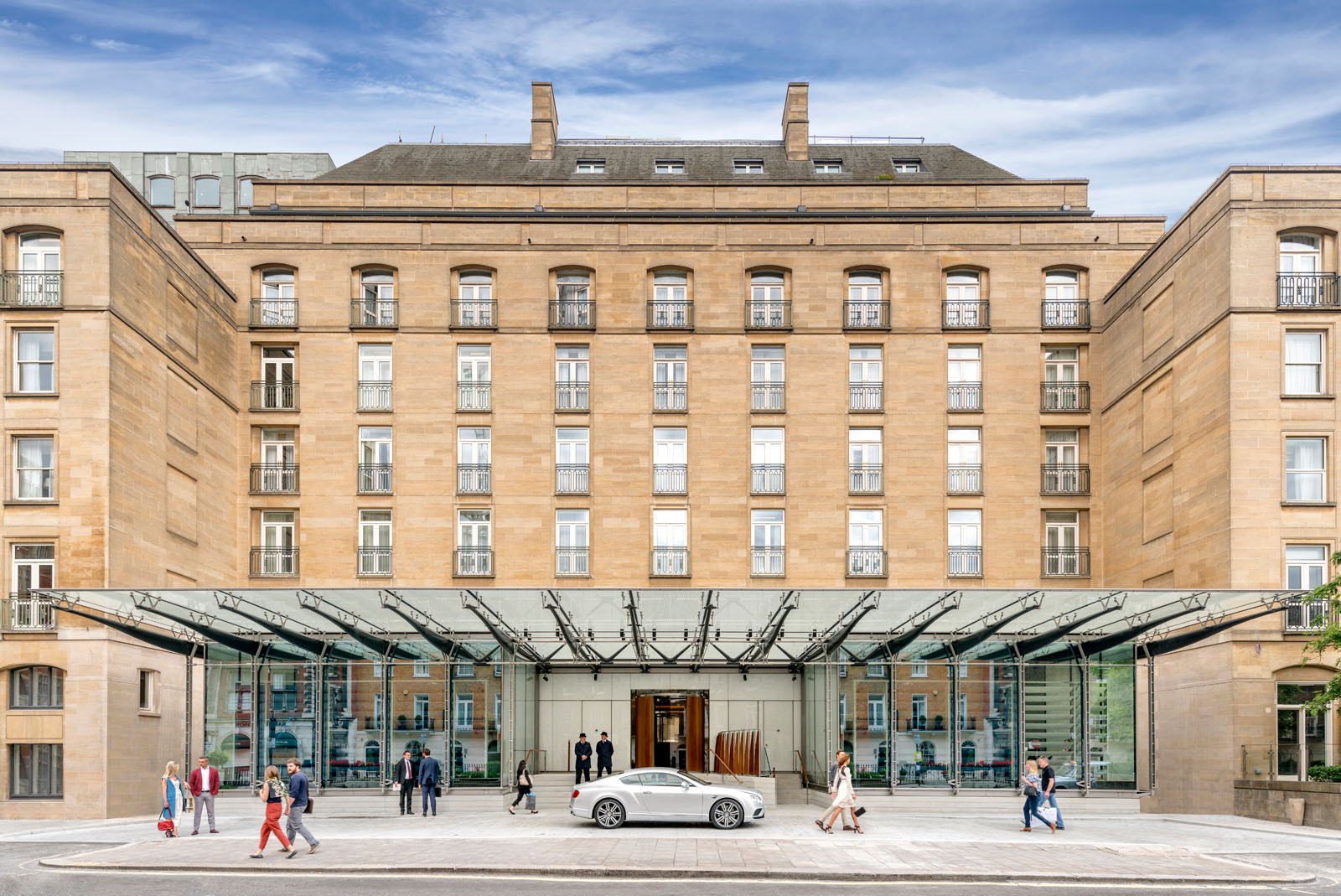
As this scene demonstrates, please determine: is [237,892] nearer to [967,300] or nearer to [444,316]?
[444,316]

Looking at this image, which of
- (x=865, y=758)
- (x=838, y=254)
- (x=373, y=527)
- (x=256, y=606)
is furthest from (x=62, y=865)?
(x=838, y=254)

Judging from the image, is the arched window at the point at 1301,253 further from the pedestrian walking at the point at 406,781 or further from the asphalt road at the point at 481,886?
the pedestrian walking at the point at 406,781

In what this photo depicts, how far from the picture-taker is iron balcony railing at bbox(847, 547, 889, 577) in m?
40.0

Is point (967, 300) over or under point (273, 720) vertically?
over

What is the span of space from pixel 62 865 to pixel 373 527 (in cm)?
2121

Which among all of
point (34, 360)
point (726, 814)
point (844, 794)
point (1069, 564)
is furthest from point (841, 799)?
point (34, 360)

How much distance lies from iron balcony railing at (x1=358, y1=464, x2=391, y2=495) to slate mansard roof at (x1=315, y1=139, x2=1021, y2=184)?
10.4 metres

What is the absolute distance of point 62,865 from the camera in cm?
1964

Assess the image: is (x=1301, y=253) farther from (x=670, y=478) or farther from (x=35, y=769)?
(x=35, y=769)

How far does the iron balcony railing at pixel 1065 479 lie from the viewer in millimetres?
40781

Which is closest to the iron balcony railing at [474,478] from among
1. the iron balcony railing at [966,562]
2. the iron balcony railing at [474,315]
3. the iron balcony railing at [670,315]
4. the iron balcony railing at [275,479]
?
the iron balcony railing at [474,315]

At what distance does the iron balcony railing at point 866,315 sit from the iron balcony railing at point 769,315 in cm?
183

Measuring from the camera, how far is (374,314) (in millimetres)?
41375

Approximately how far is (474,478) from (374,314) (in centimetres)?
624
